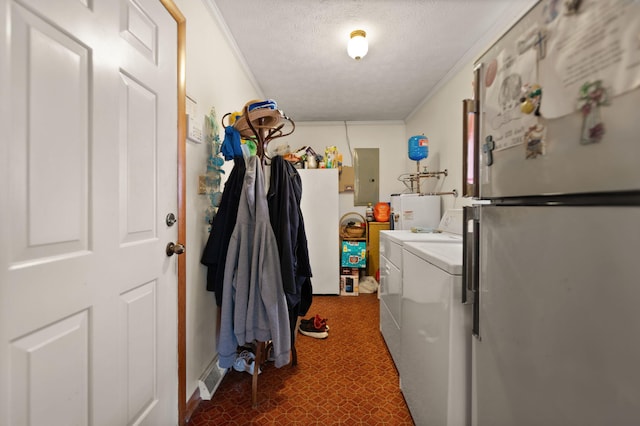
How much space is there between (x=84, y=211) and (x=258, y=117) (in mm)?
959

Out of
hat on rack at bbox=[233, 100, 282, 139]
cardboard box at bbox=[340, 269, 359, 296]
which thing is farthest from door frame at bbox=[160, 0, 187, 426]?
cardboard box at bbox=[340, 269, 359, 296]

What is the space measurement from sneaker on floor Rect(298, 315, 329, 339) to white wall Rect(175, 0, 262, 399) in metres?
0.84

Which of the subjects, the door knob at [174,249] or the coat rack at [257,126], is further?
the coat rack at [257,126]

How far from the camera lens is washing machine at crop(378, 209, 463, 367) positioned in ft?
5.50

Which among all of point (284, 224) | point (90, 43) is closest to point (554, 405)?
point (284, 224)

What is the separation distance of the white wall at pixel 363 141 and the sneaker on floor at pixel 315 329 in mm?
1875

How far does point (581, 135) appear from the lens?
1.59ft

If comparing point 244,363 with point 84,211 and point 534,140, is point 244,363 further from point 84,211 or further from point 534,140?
point 534,140

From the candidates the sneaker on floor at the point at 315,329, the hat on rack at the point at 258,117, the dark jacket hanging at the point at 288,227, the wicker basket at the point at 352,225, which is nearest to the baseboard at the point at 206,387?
the dark jacket hanging at the point at 288,227

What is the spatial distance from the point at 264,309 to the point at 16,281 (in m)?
1.00

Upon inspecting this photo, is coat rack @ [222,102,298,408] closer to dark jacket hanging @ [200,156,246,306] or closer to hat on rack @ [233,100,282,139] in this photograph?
hat on rack @ [233,100,282,139]

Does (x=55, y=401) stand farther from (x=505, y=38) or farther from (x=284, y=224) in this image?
(x=505, y=38)

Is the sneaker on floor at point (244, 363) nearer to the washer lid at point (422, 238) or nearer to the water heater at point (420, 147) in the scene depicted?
the washer lid at point (422, 238)

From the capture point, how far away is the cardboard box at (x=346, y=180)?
3.81 metres
